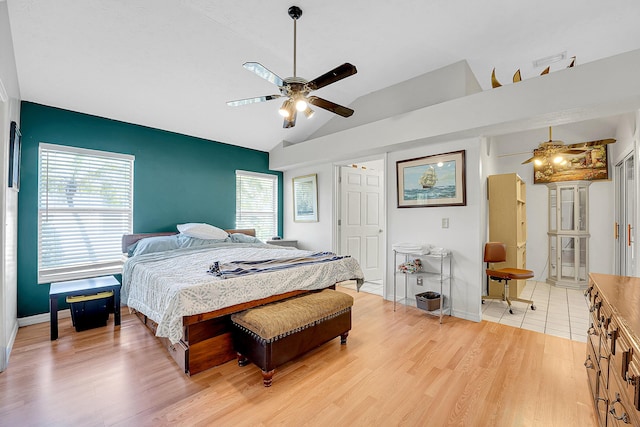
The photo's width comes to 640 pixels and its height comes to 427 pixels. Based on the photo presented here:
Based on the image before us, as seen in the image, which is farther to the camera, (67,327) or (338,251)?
(338,251)

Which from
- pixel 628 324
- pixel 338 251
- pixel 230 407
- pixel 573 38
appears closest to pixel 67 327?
pixel 230 407

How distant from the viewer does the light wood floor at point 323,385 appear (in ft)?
5.67

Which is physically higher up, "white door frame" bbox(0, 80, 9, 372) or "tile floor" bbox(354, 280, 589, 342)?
"white door frame" bbox(0, 80, 9, 372)

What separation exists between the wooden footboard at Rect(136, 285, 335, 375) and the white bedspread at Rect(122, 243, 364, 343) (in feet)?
0.25

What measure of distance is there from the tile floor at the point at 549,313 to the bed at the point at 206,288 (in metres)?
1.88

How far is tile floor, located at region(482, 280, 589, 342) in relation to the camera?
3.04m

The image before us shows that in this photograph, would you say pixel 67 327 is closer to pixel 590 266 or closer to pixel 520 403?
pixel 520 403

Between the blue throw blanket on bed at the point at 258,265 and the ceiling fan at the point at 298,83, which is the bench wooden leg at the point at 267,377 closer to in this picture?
the blue throw blanket on bed at the point at 258,265

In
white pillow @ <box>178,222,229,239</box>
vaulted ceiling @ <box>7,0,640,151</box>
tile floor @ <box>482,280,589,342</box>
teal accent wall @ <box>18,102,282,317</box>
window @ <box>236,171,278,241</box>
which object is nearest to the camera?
vaulted ceiling @ <box>7,0,640,151</box>

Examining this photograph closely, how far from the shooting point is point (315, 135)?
203 inches

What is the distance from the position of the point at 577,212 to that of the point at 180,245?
20.5 feet

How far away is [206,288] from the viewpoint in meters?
2.11

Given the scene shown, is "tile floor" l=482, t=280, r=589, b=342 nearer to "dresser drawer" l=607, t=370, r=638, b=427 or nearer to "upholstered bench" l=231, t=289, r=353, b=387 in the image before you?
"dresser drawer" l=607, t=370, r=638, b=427

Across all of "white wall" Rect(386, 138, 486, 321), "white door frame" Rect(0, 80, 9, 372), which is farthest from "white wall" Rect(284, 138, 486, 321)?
"white door frame" Rect(0, 80, 9, 372)
